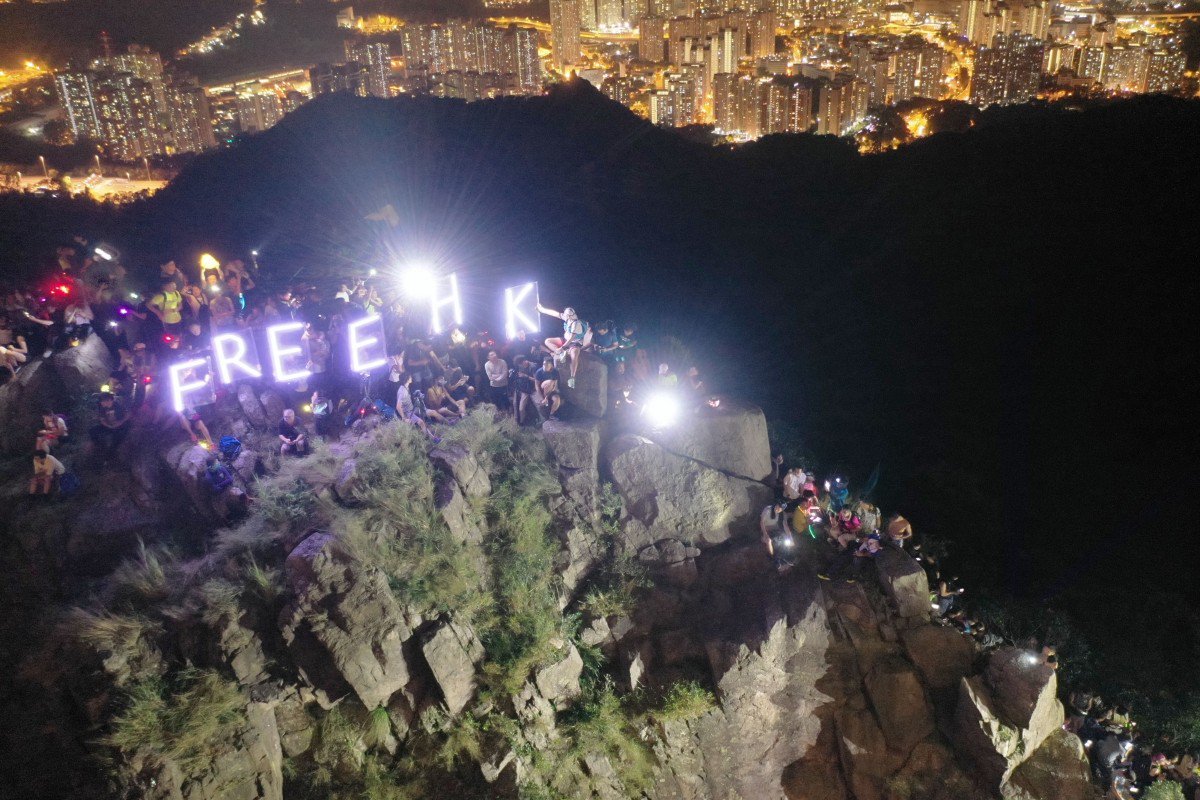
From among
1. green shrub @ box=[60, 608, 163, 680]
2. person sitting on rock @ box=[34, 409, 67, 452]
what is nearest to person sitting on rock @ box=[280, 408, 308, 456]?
green shrub @ box=[60, 608, 163, 680]

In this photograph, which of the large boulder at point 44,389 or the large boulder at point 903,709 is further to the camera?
the large boulder at point 44,389

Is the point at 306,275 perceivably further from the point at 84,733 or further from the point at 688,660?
the point at 688,660

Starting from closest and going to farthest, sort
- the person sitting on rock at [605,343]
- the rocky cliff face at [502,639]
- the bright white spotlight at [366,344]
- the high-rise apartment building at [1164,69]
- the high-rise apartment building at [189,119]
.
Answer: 1. the rocky cliff face at [502,639]
2. the bright white spotlight at [366,344]
3. the person sitting on rock at [605,343]
4. the high-rise apartment building at [1164,69]
5. the high-rise apartment building at [189,119]

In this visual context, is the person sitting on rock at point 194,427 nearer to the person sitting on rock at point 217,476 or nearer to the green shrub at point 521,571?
the person sitting on rock at point 217,476

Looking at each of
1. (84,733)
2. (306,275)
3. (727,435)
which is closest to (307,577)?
(84,733)

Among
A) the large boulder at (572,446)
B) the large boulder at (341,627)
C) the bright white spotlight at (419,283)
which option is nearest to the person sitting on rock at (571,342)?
the large boulder at (572,446)

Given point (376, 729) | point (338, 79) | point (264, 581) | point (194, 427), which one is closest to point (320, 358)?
point (194, 427)
